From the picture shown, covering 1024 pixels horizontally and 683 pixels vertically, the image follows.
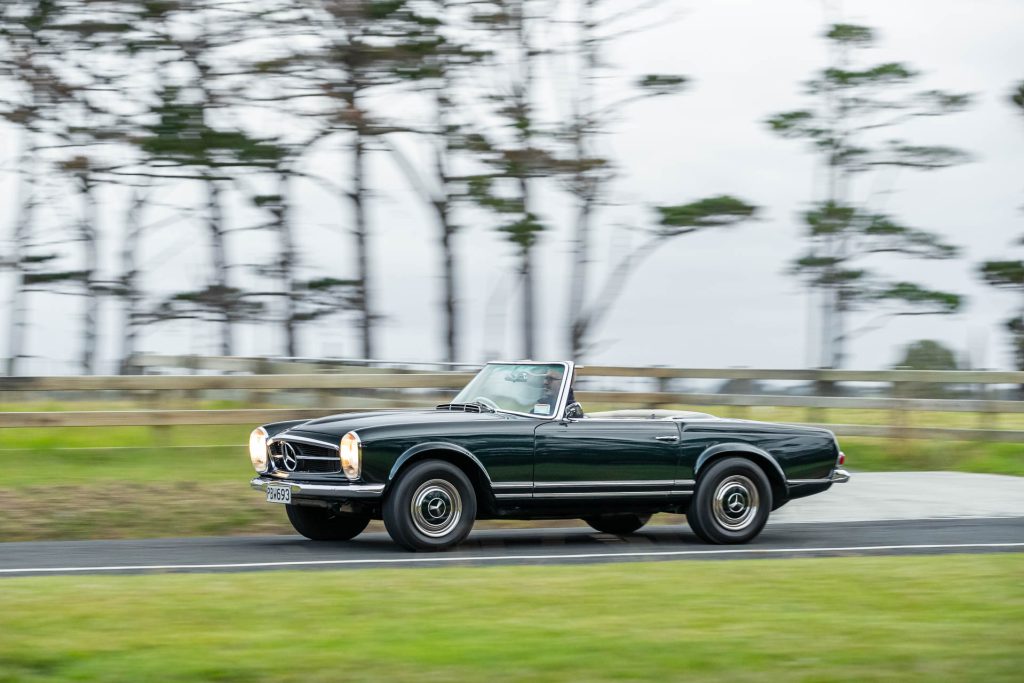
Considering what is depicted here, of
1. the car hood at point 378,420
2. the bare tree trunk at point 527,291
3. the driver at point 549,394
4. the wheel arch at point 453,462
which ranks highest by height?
the bare tree trunk at point 527,291

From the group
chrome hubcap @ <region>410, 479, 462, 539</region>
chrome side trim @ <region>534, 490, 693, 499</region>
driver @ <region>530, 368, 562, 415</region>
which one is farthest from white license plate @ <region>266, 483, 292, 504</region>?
driver @ <region>530, 368, 562, 415</region>

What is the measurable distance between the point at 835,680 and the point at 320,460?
5.46m

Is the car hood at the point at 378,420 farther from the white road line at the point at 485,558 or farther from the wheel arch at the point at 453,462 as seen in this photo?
the white road line at the point at 485,558

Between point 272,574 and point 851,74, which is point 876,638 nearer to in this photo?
point 272,574

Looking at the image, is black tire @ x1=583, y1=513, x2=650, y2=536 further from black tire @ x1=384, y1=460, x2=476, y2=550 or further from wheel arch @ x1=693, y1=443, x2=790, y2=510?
black tire @ x1=384, y1=460, x2=476, y2=550

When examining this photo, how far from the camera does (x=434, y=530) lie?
34.1 ft

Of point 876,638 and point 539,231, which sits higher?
point 539,231

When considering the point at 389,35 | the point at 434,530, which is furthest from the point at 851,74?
the point at 434,530

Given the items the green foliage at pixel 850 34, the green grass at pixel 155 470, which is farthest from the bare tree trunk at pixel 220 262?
the green foliage at pixel 850 34

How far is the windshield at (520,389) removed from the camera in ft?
36.8

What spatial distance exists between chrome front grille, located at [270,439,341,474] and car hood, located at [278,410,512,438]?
97mm

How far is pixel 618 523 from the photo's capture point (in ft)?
42.4

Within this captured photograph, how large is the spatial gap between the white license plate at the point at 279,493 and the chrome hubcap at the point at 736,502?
343 cm

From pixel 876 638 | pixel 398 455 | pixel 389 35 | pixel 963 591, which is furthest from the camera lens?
pixel 389 35
